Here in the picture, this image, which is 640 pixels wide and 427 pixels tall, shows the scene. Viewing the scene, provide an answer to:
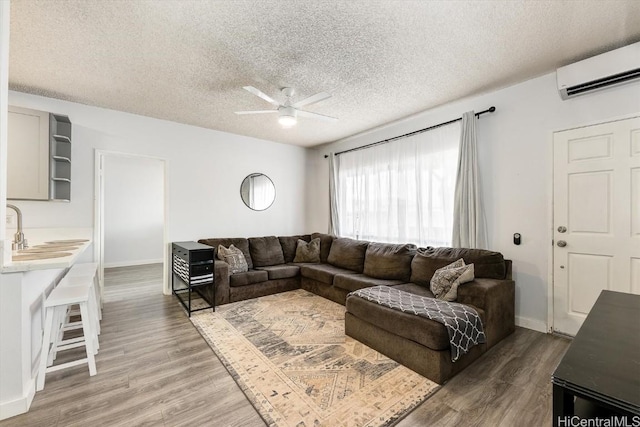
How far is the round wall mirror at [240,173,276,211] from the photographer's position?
5.00 metres

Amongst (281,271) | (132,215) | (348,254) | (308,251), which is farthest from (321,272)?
(132,215)

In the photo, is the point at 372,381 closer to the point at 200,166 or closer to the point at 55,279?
the point at 55,279

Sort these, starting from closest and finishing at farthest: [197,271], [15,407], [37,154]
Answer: [15,407] → [37,154] → [197,271]

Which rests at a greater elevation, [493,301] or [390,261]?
[390,261]

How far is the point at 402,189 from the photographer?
4059mm

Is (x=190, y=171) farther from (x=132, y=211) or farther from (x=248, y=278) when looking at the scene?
(x=132, y=211)

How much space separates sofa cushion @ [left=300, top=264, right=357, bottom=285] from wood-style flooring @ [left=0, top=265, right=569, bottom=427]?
70.2 inches

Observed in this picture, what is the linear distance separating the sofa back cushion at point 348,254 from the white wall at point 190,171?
1519 mm

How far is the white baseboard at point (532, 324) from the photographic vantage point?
2.78m

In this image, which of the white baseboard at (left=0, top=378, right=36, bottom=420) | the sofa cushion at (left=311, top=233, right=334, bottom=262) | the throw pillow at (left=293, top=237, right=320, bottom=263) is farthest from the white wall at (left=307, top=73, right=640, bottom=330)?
the white baseboard at (left=0, top=378, right=36, bottom=420)

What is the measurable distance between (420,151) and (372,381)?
3.02 meters

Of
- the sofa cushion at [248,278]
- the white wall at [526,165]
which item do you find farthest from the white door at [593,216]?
the sofa cushion at [248,278]

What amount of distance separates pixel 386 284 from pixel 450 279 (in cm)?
79

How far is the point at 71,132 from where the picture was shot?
348 centimetres
